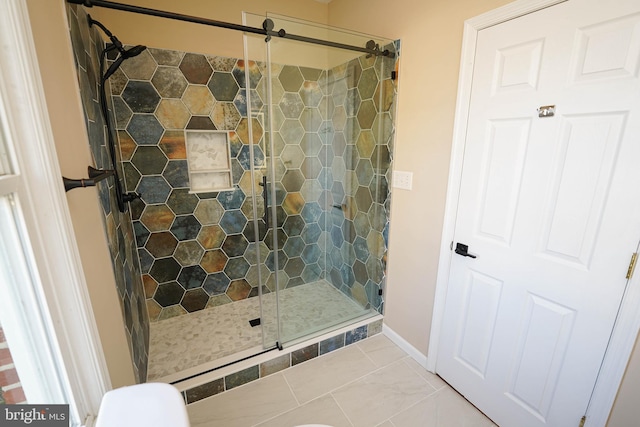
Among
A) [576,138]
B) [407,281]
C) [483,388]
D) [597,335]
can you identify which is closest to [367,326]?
[407,281]

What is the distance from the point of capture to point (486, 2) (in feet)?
4.15

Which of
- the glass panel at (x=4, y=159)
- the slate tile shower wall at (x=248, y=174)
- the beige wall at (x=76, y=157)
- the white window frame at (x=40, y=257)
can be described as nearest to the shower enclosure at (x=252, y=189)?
the slate tile shower wall at (x=248, y=174)

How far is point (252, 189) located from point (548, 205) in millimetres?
1622

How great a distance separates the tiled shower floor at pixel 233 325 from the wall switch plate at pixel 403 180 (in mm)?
1126

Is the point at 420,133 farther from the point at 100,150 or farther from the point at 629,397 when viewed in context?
the point at 100,150

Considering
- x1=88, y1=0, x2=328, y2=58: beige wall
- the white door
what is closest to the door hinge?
the white door

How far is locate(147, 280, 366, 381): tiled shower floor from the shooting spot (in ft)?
5.99

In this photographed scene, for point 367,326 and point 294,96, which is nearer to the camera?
point 294,96

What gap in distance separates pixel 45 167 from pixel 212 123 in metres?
1.63

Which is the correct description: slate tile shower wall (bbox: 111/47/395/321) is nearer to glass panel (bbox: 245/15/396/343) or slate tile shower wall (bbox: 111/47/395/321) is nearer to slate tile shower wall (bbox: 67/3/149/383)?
glass panel (bbox: 245/15/396/343)

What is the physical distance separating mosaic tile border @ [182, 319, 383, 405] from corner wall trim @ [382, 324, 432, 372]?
0.06m

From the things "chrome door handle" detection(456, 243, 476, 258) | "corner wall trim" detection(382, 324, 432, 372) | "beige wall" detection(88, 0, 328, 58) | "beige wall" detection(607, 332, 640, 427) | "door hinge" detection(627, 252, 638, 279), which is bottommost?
"corner wall trim" detection(382, 324, 432, 372)

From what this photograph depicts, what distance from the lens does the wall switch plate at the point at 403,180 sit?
5.89ft

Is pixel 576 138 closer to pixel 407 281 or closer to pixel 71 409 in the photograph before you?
pixel 407 281
